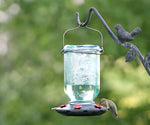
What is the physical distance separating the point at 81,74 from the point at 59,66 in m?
5.21

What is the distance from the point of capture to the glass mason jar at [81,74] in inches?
118

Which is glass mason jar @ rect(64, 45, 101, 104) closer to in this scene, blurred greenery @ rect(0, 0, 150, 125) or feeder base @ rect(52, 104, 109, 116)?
feeder base @ rect(52, 104, 109, 116)

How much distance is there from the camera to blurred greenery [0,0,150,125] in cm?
638

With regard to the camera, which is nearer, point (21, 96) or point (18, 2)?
point (18, 2)

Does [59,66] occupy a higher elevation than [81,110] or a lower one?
higher

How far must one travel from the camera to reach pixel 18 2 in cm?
744

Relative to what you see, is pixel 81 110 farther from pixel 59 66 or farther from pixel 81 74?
pixel 59 66

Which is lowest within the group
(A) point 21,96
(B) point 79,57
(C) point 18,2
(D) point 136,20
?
(A) point 21,96

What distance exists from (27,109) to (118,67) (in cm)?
243

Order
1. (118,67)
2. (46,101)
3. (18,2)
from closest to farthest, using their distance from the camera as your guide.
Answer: (118,67), (18,2), (46,101)

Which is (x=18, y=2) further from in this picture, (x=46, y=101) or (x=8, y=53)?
(x=8, y=53)

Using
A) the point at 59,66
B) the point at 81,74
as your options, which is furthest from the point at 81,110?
the point at 59,66

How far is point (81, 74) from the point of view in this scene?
300cm

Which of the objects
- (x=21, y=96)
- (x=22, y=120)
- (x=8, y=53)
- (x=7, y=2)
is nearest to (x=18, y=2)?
(x=7, y=2)
